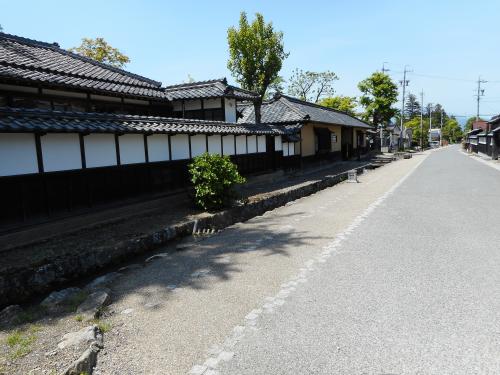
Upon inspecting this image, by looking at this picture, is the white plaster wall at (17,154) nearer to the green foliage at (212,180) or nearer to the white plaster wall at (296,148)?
the green foliage at (212,180)

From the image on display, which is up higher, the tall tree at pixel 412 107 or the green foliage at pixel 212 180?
the tall tree at pixel 412 107

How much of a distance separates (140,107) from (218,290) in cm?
1334

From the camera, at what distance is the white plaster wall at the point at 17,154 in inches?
307

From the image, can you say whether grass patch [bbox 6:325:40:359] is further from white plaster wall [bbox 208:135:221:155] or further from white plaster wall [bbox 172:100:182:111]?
white plaster wall [bbox 172:100:182:111]

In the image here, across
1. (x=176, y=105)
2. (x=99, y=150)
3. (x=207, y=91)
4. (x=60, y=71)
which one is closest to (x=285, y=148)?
(x=207, y=91)

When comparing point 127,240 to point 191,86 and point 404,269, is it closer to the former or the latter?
point 404,269

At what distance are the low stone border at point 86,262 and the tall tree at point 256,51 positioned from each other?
11352 millimetres

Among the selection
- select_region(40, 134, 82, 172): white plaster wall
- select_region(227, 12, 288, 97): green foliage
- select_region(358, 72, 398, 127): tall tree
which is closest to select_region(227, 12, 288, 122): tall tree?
select_region(227, 12, 288, 97): green foliage

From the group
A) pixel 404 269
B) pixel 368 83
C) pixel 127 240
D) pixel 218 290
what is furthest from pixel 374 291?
pixel 368 83

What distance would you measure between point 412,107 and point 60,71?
5510 inches

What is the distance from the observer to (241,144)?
17266 mm

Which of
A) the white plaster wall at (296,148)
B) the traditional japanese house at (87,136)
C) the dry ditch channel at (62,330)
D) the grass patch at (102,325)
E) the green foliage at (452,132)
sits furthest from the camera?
the green foliage at (452,132)

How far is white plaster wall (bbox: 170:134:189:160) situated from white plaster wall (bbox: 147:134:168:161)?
35 centimetres

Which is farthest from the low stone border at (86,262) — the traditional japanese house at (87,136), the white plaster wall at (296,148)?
the white plaster wall at (296,148)
